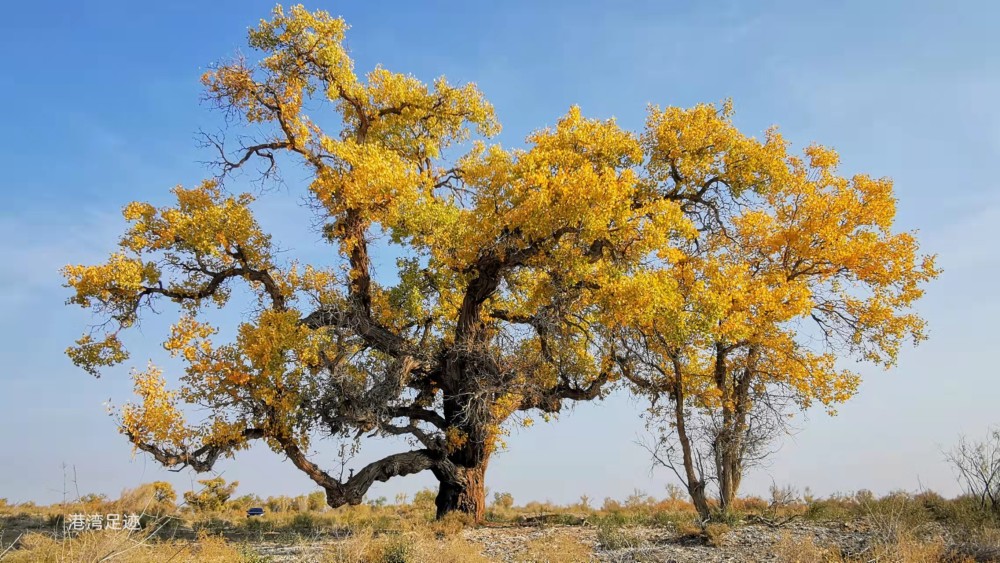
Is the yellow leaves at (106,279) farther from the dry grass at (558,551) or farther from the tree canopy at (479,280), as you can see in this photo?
the dry grass at (558,551)

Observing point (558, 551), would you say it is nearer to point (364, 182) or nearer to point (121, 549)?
point (121, 549)

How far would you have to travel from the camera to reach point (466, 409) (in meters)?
16.5

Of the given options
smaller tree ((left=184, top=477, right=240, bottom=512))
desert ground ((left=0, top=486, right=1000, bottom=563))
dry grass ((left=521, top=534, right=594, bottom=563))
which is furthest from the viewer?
smaller tree ((left=184, top=477, right=240, bottom=512))

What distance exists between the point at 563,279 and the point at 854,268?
26.7 ft

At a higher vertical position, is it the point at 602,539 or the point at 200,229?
the point at 200,229

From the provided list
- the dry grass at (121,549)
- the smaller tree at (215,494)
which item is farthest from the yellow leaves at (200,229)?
the smaller tree at (215,494)

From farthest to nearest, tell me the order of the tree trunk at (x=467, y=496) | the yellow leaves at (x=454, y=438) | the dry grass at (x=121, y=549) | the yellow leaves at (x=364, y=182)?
the tree trunk at (x=467, y=496) → the yellow leaves at (x=454, y=438) → the yellow leaves at (x=364, y=182) → the dry grass at (x=121, y=549)

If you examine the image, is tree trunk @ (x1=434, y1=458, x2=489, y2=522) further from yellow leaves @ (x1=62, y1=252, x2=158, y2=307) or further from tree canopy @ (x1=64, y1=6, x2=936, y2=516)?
yellow leaves @ (x1=62, y1=252, x2=158, y2=307)

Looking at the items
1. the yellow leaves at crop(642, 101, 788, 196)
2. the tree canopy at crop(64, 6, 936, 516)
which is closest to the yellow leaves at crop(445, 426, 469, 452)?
the tree canopy at crop(64, 6, 936, 516)

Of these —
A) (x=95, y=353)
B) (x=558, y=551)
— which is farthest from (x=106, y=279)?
(x=558, y=551)

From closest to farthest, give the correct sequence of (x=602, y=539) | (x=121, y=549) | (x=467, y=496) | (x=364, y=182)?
1. (x=121, y=549)
2. (x=602, y=539)
3. (x=364, y=182)
4. (x=467, y=496)

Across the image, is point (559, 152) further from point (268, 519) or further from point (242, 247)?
point (268, 519)

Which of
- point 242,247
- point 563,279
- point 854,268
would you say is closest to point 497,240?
point 563,279

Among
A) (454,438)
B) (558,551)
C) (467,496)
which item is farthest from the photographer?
(467,496)
